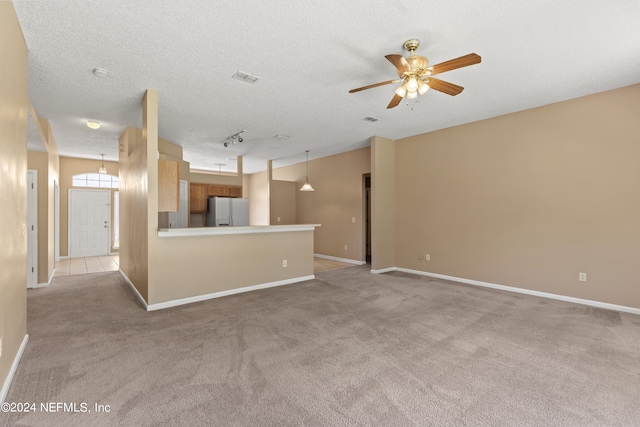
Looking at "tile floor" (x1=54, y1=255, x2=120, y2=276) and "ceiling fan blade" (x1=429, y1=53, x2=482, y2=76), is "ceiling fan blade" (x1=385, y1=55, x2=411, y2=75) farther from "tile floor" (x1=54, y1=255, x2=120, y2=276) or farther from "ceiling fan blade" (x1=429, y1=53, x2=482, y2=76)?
"tile floor" (x1=54, y1=255, x2=120, y2=276)

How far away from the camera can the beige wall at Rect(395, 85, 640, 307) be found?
3723 millimetres

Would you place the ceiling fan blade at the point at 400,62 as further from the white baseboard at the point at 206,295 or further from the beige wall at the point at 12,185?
the white baseboard at the point at 206,295

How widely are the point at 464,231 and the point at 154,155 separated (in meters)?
5.15

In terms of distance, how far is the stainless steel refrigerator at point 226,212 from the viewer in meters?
7.31

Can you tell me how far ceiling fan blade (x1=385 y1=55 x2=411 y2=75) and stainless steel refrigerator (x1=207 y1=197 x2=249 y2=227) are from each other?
5.78 meters

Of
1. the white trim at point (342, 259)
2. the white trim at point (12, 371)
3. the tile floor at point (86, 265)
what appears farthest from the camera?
the white trim at point (342, 259)

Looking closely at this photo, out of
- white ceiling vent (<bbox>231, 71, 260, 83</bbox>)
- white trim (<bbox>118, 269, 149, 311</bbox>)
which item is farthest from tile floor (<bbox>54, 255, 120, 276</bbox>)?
white ceiling vent (<bbox>231, 71, 260, 83</bbox>)

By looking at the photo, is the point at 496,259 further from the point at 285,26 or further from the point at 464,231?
the point at 285,26

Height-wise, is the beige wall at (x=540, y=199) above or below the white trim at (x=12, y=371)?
above

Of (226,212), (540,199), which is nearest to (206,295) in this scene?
(226,212)

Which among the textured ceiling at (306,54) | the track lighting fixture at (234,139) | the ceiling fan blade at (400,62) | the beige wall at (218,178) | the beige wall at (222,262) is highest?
the textured ceiling at (306,54)

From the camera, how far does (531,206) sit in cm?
445

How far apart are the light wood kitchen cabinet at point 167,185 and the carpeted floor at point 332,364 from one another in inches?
56.2

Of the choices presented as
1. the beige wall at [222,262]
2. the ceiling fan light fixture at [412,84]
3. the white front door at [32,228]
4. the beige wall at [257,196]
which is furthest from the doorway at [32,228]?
the ceiling fan light fixture at [412,84]
